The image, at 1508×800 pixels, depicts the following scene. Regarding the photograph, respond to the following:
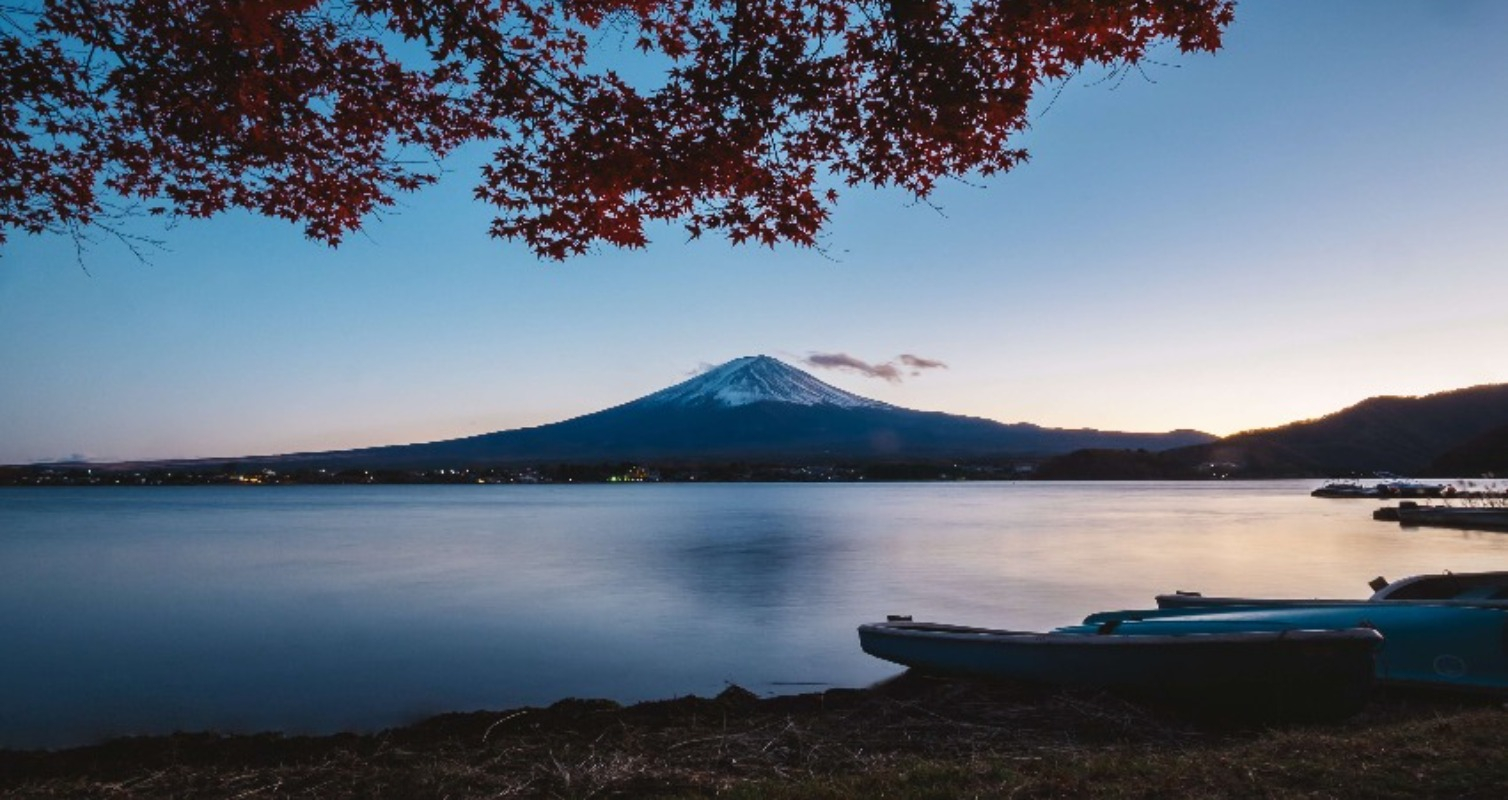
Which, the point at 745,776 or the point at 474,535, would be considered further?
the point at 474,535

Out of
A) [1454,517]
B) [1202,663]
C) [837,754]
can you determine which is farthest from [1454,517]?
[837,754]

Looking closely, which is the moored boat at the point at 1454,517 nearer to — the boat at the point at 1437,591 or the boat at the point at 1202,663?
the boat at the point at 1437,591

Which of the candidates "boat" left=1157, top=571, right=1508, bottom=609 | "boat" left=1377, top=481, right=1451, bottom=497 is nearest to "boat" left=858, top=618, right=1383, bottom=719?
"boat" left=1157, top=571, right=1508, bottom=609

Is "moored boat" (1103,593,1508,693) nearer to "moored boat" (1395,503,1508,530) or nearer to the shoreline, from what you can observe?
the shoreline

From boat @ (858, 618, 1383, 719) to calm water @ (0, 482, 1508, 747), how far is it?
357 centimetres

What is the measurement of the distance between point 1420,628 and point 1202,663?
2617 mm

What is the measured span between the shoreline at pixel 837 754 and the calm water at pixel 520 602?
2.52 metres

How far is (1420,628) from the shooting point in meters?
9.73

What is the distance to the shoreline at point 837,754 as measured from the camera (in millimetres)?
5527

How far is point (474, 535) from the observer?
50.0 m

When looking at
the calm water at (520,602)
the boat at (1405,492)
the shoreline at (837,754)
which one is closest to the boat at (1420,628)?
the shoreline at (837,754)

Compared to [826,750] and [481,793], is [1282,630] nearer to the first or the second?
[826,750]

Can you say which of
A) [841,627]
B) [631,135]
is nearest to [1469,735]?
[631,135]

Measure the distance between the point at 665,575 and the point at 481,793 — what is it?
78.1 ft
